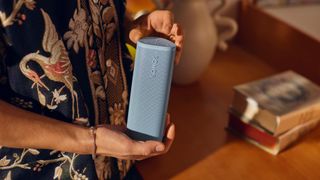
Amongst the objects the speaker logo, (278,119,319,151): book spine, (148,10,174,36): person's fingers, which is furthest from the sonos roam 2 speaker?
(278,119,319,151): book spine

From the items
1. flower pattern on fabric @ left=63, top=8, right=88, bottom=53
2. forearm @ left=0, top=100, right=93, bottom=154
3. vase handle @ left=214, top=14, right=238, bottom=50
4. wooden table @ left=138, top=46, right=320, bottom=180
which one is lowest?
wooden table @ left=138, top=46, right=320, bottom=180

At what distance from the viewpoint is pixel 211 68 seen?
1.07m

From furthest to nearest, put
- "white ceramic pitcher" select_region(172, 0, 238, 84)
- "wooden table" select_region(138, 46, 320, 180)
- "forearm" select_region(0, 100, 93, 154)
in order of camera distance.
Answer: "white ceramic pitcher" select_region(172, 0, 238, 84) < "wooden table" select_region(138, 46, 320, 180) < "forearm" select_region(0, 100, 93, 154)

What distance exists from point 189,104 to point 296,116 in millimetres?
265

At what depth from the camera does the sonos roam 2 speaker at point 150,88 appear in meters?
0.49

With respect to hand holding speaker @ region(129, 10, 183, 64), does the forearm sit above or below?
below

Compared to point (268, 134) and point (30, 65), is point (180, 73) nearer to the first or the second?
point (268, 134)

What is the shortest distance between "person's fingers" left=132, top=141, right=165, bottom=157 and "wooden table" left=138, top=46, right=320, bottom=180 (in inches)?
8.0

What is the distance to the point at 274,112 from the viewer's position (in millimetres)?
719

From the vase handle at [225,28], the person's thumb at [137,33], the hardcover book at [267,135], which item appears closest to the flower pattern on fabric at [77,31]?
the person's thumb at [137,33]

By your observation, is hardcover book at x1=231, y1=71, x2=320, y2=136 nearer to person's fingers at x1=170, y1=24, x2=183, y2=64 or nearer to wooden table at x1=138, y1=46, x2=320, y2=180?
wooden table at x1=138, y1=46, x2=320, y2=180

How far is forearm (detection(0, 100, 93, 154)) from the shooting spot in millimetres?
461

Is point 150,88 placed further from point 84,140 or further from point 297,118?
point 297,118

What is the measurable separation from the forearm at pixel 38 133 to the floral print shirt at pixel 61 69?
3 centimetres
